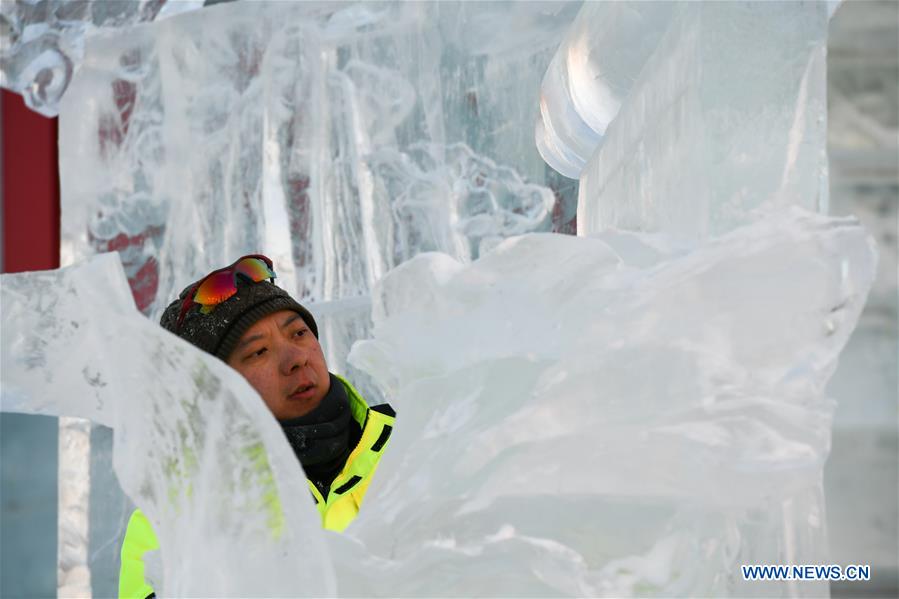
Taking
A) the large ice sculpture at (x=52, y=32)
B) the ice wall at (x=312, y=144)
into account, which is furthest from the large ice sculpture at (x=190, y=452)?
the large ice sculpture at (x=52, y=32)

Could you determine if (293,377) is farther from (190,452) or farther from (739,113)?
(739,113)

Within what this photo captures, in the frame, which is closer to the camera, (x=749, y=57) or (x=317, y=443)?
(x=749, y=57)

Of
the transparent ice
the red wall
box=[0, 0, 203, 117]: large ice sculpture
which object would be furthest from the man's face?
the red wall

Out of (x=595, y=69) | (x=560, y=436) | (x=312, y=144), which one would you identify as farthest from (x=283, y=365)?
(x=312, y=144)

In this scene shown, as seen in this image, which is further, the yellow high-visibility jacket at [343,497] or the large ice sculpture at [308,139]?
the large ice sculpture at [308,139]

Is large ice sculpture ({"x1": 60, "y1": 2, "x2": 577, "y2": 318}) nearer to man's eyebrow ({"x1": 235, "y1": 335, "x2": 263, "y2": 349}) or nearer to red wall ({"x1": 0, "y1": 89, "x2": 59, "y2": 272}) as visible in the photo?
man's eyebrow ({"x1": 235, "y1": 335, "x2": 263, "y2": 349})

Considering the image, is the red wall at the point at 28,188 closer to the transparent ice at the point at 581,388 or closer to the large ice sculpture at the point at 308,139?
the large ice sculpture at the point at 308,139

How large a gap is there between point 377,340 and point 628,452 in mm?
262

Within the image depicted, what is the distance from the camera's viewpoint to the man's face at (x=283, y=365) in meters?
1.48

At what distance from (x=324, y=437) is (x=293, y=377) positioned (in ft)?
0.30

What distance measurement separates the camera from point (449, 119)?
212 cm

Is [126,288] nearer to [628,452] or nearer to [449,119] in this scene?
[628,452]

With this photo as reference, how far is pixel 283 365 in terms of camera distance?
1490 millimetres

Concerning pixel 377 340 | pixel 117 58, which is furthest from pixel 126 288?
pixel 117 58
